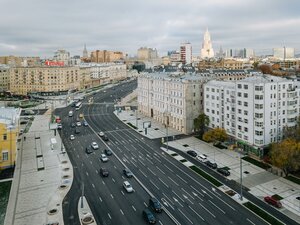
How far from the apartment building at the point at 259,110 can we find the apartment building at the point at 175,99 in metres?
16.3

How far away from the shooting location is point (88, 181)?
6656 cm

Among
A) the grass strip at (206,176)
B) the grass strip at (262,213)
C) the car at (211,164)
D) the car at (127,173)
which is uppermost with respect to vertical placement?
the car at (211,164)

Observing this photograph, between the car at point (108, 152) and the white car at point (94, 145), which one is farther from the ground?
the white car at point (94, 145)

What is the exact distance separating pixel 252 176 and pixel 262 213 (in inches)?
660

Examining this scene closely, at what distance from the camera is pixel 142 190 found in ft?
203

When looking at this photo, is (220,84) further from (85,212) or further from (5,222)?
(5,222)

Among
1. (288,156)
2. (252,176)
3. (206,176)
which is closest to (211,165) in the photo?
(206,176)

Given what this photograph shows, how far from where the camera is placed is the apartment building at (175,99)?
105500 mm

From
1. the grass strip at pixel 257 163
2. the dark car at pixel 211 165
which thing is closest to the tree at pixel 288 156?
the grass strip at pixel 257 163

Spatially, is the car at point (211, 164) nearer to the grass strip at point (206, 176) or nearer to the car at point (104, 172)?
the grass strip at point (206, 176)

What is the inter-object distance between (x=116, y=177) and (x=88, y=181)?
679 centimetres

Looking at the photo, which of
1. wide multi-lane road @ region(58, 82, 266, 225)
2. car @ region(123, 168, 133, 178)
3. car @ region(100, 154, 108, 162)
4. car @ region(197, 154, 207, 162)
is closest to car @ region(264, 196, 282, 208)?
wide multi-lane road @ region(58, 82, 266, 225)

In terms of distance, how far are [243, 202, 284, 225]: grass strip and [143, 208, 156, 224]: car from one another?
1938cm

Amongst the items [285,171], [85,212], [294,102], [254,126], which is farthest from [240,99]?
[85,212]
